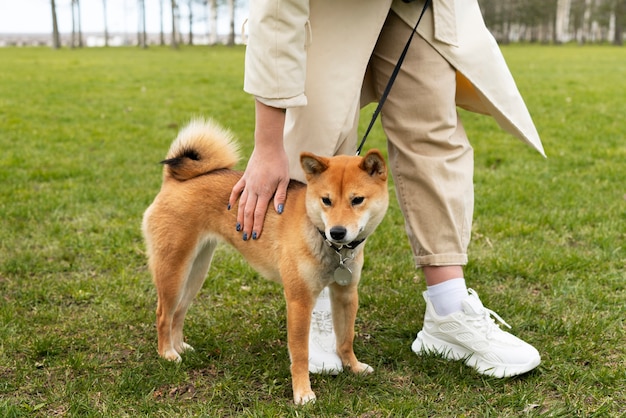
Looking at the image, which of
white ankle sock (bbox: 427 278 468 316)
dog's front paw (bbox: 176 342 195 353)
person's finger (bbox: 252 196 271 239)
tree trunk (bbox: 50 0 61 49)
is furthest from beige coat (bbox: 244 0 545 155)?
tree trunk (bbox: 50 0 61 49)

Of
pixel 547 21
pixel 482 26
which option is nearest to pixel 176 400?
pixel 482 26

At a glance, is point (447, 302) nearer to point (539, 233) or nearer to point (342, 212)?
point (342, 212)

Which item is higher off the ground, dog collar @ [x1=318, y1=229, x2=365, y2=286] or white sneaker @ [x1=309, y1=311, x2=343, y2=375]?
dog collar @ [x1=318, y1=229, x2=365, y2=286]

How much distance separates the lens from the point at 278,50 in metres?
2.51

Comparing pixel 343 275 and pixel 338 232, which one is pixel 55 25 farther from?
pixel 338 232

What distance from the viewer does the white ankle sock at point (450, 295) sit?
116 inches

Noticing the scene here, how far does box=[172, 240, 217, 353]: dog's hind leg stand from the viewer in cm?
319

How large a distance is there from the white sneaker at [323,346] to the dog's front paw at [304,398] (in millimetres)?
262

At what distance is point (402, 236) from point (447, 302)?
5.77 feet

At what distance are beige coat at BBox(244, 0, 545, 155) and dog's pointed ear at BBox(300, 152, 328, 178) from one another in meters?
0.23

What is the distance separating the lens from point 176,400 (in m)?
2.73

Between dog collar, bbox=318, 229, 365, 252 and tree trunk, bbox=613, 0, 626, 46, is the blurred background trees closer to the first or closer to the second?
tree trunk, bbox=613, 0, 626, 46

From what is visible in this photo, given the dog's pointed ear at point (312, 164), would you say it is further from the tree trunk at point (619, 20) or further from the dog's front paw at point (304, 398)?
the tree trunk at point (619, 20)

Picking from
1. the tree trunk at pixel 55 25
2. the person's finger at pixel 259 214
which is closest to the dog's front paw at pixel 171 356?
the person's finger at pixel 259 214
